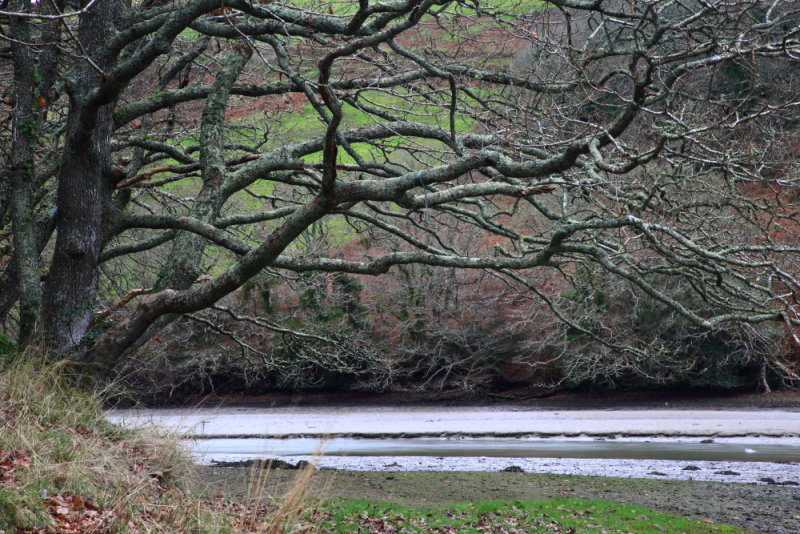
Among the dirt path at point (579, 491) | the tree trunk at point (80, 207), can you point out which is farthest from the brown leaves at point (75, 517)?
the dirt path at point (579, 491)

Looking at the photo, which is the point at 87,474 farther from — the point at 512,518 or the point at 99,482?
the point at 512,518

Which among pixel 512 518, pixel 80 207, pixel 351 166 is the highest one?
pixel 351 166

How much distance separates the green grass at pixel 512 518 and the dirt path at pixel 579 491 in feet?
2.40

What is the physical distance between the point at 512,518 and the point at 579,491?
295cm

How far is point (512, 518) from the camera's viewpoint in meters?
8.34

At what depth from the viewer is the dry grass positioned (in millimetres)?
3947

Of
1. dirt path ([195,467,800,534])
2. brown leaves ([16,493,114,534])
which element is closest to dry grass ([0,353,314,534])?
brown leaves ([16,493,114,534])

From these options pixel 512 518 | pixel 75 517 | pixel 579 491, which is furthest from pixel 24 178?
pixel 579 491

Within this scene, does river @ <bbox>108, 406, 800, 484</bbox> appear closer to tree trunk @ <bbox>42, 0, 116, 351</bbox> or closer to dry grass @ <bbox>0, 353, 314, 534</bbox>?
tree trunk @ <bbox>42, 0, 116, 351</bbox>

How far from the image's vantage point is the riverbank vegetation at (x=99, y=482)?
3967mm

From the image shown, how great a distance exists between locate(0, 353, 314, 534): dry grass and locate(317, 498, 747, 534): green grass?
79.6 inches

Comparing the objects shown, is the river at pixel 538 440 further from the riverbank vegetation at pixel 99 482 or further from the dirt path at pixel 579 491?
the riverbank vegetation at pixel 99 482

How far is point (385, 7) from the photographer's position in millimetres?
5035

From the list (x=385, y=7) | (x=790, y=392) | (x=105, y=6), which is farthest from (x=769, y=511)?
(x=790, y=392)
